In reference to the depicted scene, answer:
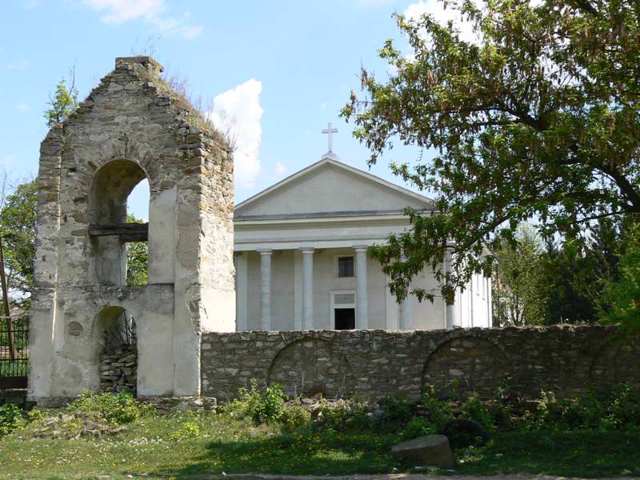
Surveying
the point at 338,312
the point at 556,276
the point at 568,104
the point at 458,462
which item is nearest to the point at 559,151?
the point at 568,104

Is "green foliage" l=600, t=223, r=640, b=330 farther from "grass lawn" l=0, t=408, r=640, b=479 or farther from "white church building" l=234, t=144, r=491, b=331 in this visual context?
"white church building" l=234, t=144, r=491, b=331

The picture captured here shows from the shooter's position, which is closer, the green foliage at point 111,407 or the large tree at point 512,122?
the large tree at point 512,122

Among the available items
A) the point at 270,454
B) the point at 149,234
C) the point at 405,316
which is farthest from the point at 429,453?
the point at 405,316

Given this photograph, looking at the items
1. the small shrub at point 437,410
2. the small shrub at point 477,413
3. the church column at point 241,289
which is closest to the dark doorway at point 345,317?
the church column at point 241,289

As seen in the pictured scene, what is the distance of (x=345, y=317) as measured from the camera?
4347 centimetres

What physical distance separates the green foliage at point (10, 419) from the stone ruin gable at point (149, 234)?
2.68 ft

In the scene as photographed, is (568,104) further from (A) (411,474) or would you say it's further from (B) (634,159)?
(A) (411,474)

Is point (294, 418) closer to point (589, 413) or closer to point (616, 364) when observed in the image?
point (589, 413)

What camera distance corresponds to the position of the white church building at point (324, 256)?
4144 cm

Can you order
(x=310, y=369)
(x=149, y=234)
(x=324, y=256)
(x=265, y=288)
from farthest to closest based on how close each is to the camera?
(x=324, y=256) < (x=265, y=288) < (x=149, y=234) < (x=310, y=369)

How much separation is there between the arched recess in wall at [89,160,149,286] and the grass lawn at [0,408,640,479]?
4.58 m

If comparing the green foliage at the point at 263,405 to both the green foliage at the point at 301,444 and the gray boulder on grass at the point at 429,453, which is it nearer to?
the green foliage at the point at 301,444

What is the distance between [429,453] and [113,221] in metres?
10.3

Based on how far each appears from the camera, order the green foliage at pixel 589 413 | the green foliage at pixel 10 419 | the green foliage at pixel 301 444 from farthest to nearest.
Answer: the green foliage at pixel 10 419 < the green foliage at pixel 589 413 < the green foliage at pixel 301 444
